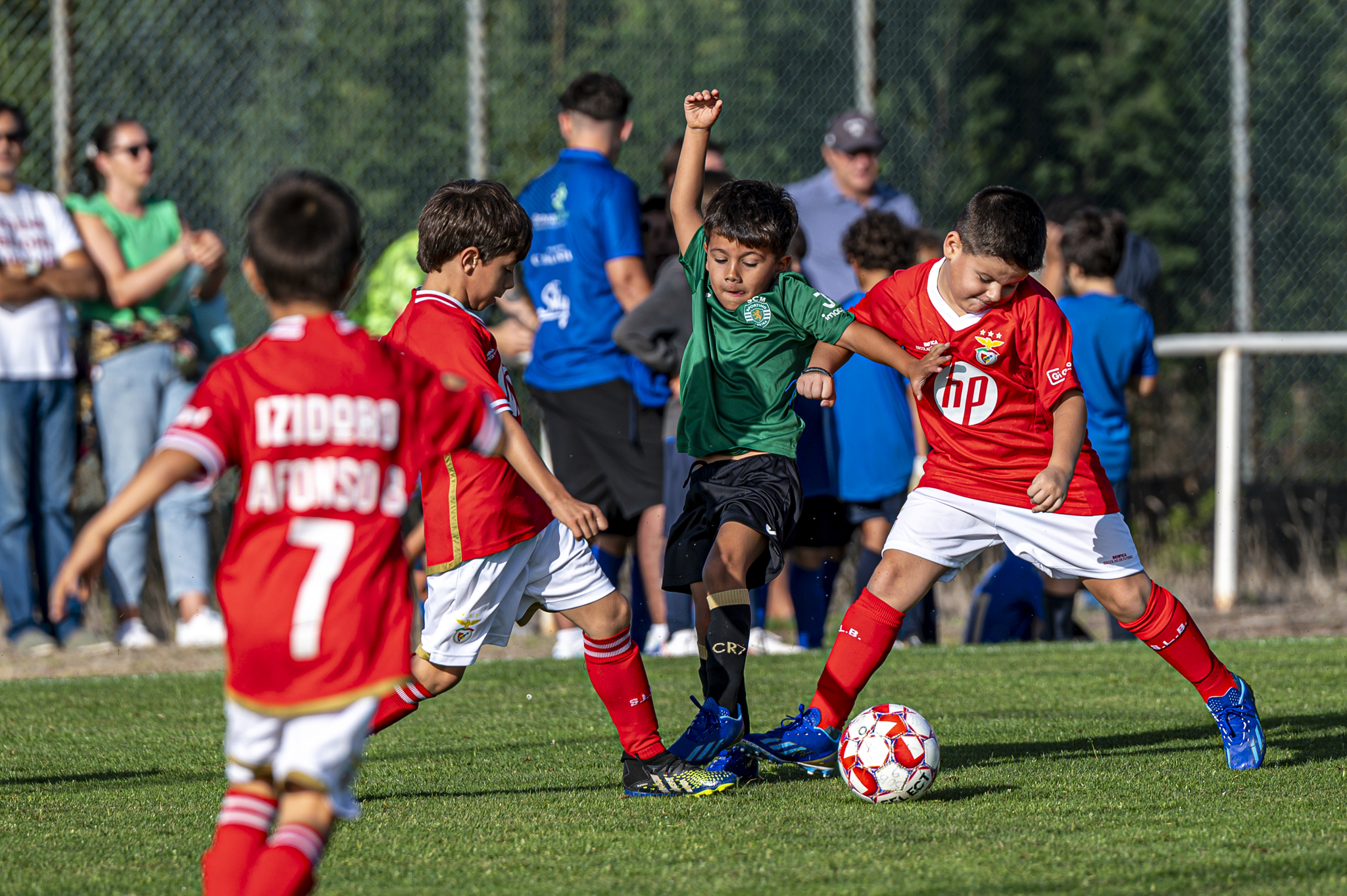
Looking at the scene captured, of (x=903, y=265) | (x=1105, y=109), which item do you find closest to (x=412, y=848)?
(x=903, y=265)

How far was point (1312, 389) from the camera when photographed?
431 inches

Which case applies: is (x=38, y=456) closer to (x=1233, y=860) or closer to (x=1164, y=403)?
(x=1233, y=860)

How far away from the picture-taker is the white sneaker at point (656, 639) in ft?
24.3

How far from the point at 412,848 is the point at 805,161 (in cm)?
732

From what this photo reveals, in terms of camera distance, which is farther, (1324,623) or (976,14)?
(976,14)

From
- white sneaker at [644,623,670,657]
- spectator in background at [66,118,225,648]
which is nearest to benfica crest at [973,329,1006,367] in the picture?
white sneaker at [644,623,670,657]

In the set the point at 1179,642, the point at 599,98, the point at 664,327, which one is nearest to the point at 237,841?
the point at 1179,642

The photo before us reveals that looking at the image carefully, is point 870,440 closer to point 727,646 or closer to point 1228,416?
point 1228,416

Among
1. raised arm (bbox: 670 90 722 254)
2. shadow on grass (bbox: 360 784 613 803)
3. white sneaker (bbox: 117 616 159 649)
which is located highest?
raised arm (bbox: 670 90 722 254)

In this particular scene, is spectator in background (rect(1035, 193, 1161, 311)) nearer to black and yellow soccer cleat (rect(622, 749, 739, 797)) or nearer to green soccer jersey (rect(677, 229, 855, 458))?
green soccer jersey (rect(677, 229, 855, 458))

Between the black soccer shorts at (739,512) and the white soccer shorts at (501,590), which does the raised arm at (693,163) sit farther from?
the white soccer shorts at (501,590)

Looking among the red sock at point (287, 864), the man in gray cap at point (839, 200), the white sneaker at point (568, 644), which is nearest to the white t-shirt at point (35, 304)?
the white sneaker at point (568, 644)

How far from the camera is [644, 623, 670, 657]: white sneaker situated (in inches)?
291

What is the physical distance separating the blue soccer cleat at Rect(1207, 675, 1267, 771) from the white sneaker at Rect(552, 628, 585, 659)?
340 cm
